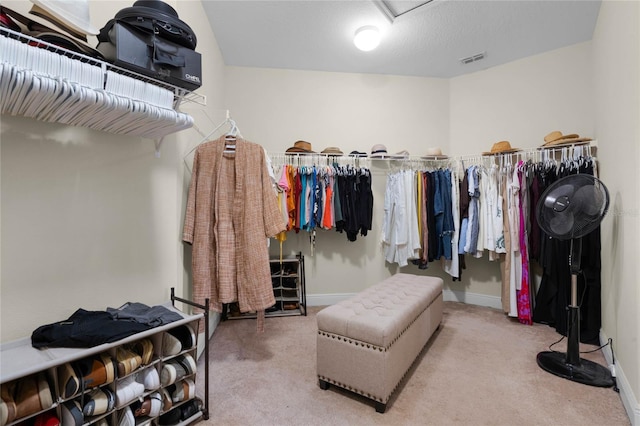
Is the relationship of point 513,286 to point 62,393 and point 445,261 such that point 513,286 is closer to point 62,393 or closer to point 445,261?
point 445,261

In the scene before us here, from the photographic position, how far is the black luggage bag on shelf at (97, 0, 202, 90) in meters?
1.16

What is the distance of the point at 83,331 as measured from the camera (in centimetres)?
111

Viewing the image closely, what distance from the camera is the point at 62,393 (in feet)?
3.43

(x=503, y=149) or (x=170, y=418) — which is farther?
(x=503, y=149)

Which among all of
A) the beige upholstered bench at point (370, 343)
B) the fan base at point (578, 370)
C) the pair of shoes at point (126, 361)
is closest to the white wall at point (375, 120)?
the fan base at point (578, 370)

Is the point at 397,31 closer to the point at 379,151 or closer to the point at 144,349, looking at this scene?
the point at 379,151

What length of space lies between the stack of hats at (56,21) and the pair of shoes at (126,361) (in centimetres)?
119

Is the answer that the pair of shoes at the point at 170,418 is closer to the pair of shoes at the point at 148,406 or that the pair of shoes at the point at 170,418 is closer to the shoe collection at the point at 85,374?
the pair of shoes at the point at 148,406

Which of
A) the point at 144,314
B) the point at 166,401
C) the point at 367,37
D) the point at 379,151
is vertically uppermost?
the point at 367,37

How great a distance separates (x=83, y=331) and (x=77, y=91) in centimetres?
86

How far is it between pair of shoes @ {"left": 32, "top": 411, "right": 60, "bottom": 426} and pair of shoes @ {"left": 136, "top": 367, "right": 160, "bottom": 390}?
285 mm

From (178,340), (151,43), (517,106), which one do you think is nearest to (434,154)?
(517,106)

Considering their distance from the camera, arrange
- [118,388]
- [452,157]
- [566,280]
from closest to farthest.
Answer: [118,388] < [566,280] < [452,157]

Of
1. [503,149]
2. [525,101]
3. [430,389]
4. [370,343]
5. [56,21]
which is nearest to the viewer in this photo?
[56,21]
